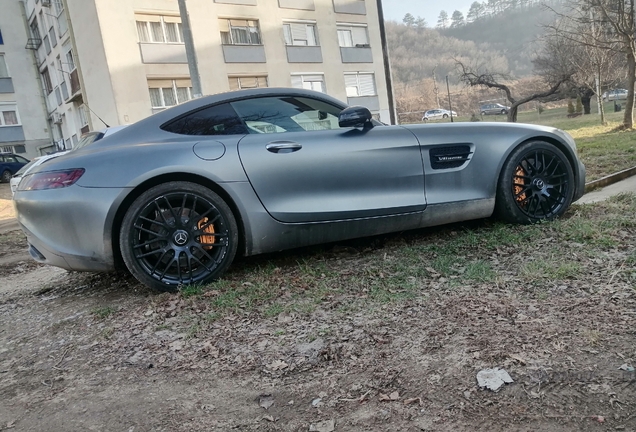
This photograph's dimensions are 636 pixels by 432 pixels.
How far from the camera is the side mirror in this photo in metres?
3.16

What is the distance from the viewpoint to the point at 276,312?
251cm

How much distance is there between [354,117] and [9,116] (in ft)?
109

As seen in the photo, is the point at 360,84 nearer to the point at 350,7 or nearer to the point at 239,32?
the point at 350,7

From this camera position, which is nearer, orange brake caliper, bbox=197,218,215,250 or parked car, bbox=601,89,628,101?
orange brake caliper, bbox=197,218,215,250

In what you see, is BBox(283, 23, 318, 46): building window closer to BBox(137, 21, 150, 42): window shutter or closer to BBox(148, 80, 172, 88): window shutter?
BBox(148, 80, 172, 88): window shutter

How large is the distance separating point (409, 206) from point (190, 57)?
7935 millimetres

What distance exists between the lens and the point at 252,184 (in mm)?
2992

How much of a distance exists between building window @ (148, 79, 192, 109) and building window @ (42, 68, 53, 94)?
12.2 metres

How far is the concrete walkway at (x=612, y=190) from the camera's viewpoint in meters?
4.84

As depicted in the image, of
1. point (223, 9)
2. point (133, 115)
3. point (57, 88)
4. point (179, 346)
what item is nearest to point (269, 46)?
point (223, 9)

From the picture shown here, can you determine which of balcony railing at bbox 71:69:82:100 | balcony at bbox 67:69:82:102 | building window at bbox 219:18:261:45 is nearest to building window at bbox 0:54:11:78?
balcony at bbox 67:69:82:102

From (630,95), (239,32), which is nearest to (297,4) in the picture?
(239,32)

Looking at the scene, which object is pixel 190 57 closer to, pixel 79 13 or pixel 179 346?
pixel 179 346

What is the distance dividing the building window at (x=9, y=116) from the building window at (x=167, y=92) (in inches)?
606
